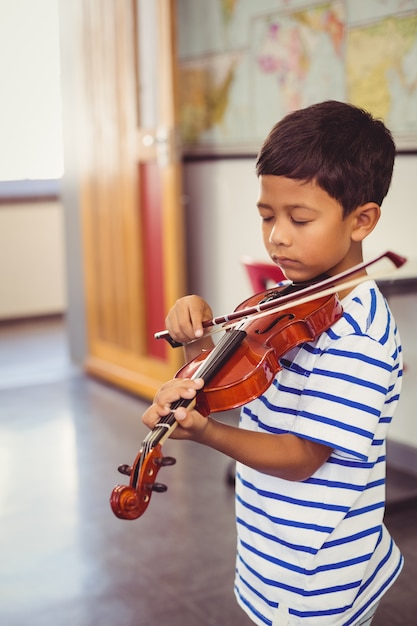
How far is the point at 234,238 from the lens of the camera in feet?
12.9

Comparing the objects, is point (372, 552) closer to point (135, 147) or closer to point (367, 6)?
point (367, 6)

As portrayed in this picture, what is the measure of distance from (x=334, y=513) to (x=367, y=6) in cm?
236

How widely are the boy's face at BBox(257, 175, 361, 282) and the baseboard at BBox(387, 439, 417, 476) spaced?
2.20 m

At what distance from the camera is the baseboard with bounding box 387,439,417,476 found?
3.14 meters

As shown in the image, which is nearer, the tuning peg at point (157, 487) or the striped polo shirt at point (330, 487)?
the tuning peg at point (157, 487)

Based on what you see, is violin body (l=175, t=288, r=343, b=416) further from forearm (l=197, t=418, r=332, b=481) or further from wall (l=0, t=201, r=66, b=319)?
wall (l=0, t=201, r=66, b=319)

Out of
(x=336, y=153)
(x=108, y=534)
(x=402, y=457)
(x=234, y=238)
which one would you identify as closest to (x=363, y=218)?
(x=336, y=153)

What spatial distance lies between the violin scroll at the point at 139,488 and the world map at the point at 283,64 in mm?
2272

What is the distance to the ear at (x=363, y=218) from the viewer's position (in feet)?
3.58

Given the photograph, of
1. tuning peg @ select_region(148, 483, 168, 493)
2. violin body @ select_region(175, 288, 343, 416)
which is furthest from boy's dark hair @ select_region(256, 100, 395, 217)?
tuning peg @ select_region(148, 483, 168, 493)

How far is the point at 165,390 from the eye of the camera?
970mm

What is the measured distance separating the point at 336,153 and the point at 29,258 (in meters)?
5.59

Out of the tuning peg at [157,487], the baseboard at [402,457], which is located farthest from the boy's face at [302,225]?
the baseboard at [402,457]

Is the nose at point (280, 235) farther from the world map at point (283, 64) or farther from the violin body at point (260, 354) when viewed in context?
the world map at point (283, 64)
